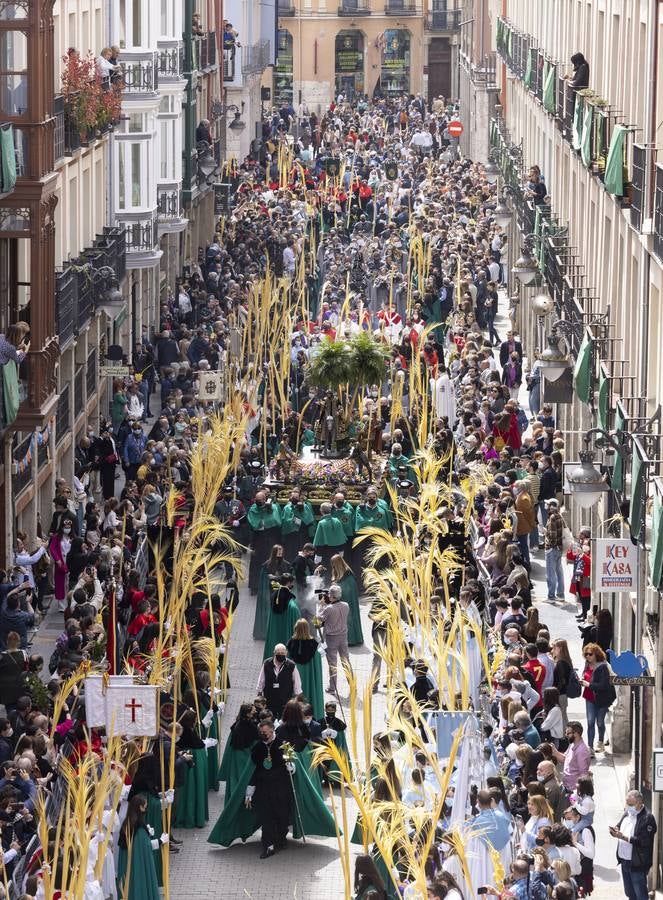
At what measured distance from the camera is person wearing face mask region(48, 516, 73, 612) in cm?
3212

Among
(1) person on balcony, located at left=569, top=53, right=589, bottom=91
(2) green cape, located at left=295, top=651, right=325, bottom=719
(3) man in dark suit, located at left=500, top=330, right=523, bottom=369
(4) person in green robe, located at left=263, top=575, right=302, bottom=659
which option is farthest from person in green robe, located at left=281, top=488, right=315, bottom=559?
(3) man in dark suit, located at left=500, top=330, right=523, bottom=369

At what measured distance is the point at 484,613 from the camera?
29.1 metres

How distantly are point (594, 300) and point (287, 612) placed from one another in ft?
31.1

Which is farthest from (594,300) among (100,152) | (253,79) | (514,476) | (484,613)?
(253,79)

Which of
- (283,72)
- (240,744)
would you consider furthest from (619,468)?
(283,72)

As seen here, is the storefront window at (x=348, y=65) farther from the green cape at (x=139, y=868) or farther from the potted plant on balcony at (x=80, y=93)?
the green cape at (x=139, y=868)

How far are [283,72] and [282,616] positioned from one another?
9547cm

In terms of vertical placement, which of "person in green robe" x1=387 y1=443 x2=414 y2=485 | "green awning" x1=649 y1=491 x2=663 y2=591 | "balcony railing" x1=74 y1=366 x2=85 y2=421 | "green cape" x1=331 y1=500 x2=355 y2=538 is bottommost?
"green cape" x1=331 y1=500 x2=355 y2=538

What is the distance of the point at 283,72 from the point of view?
401 feet

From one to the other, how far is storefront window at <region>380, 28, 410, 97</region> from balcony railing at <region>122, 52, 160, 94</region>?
77.6 m

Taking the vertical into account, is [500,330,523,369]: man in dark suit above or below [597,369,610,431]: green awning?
below

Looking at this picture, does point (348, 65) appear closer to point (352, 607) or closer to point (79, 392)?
point (79, 392)

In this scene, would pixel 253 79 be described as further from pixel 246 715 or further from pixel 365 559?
pixel 246 715

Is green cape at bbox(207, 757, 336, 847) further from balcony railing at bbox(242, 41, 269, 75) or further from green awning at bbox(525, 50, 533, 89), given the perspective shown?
balcony railing at bbox(242, 41, 269, 75)
